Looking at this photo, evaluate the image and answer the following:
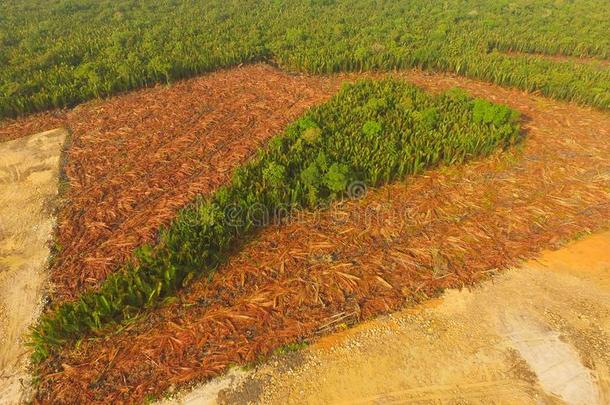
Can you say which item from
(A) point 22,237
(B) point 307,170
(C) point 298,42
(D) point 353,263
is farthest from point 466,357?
(C) point 298,42

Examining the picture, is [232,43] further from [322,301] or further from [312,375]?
[312,375]

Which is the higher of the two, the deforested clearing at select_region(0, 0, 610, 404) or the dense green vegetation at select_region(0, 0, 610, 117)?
the dense green vegetation at select_region(0, 0, 610, 117)

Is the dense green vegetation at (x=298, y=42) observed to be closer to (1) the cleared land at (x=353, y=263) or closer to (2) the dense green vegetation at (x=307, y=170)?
(2) the dense green vegetation at (x=307, y=170)

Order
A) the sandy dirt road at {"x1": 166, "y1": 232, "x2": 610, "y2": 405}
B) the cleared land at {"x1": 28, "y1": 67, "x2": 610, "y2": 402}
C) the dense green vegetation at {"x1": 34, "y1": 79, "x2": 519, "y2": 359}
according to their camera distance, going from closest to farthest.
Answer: the sandy dirt road at {"x1": 166, "y1": 232, "x2": 610, "y2": 405} → the cleared land at {"x1": 28, "y1": 67, "x2": 610, "y2": 402} → the dense green vegetation at {"x1": 34, "y1": 79, "x2": 519, "y2": 359}

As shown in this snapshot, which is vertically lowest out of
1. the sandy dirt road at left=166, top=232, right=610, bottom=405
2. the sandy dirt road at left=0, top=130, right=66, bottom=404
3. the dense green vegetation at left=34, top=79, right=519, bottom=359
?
the sandy dirt road at left=0, top=130, right=66, bottom=404

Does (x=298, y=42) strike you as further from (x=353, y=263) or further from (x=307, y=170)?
(x=353, y=263)

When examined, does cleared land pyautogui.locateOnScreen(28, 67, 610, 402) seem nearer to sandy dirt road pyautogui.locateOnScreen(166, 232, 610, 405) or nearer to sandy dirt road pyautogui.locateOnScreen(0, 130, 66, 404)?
sandy dirt road pyautogui.locateOnScreen(166, 232, 610, 405)

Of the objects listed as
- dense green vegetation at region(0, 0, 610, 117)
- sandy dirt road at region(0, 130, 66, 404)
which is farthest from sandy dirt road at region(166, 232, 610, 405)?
dense green vegetation at region(0, 0, 610, 117)
